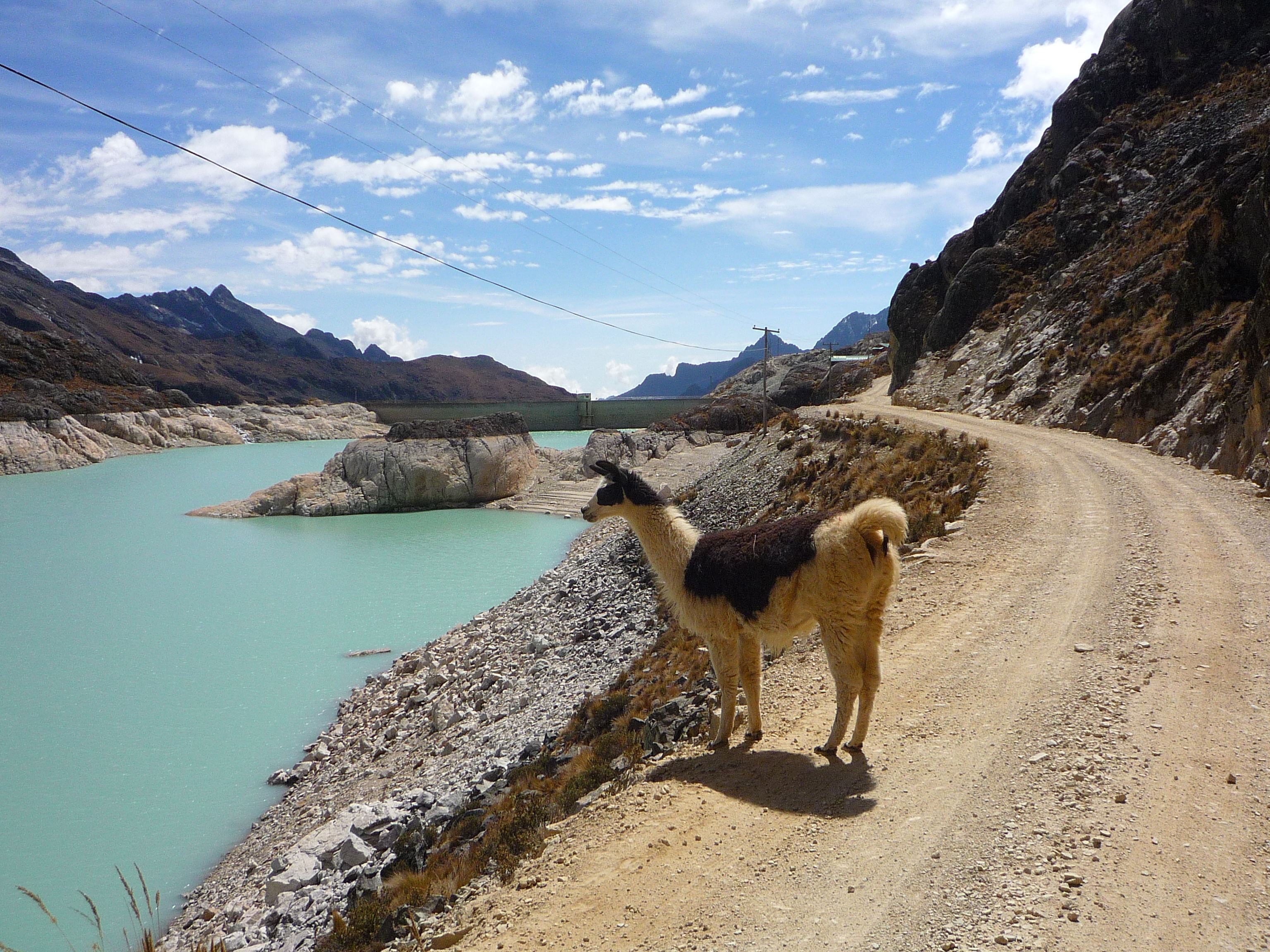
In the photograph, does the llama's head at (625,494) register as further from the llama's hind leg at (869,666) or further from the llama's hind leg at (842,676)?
the llama's hind leg at (869,666)

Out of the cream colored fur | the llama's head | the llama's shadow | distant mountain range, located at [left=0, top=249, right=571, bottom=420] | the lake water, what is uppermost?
distant mountain range, located at [left=0, top=249, right=571, bottom=420]

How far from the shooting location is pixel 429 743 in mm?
13617

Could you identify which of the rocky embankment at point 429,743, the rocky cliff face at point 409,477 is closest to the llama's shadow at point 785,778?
the rocky embankment at point 429,743

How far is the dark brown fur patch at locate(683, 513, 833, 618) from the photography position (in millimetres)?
5621

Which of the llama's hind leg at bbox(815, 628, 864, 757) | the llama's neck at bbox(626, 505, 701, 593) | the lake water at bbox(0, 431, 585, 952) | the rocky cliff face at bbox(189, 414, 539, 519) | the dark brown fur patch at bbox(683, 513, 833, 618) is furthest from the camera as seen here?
the rocky cliff face at bbox(189, 414, 539, 519)

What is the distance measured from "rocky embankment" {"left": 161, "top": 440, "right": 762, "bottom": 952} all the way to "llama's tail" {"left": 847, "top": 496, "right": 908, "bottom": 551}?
303cm

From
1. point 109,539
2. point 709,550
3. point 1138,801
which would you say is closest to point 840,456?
point 709,550

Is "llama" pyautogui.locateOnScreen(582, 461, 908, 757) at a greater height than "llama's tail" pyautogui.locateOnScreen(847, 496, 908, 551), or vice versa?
"llama's tail" pyautogui.locateOnScreen(847, 496, 908, 551)

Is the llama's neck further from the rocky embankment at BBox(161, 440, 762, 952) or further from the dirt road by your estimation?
the rocky embankment at BBox(161, 440, 762, 952)

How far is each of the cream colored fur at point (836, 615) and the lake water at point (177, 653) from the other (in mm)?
9627

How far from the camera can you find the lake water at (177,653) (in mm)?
11727

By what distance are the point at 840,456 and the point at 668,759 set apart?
18.1 metres

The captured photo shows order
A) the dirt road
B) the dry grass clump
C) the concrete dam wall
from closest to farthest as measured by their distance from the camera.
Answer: the dirt road < the dry grass clump < the concrete dam wall

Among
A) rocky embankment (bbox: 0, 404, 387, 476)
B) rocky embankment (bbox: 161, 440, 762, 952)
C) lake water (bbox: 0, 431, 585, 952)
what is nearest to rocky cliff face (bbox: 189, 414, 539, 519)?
lake water (bbox: 0, 431, 585, 952)
